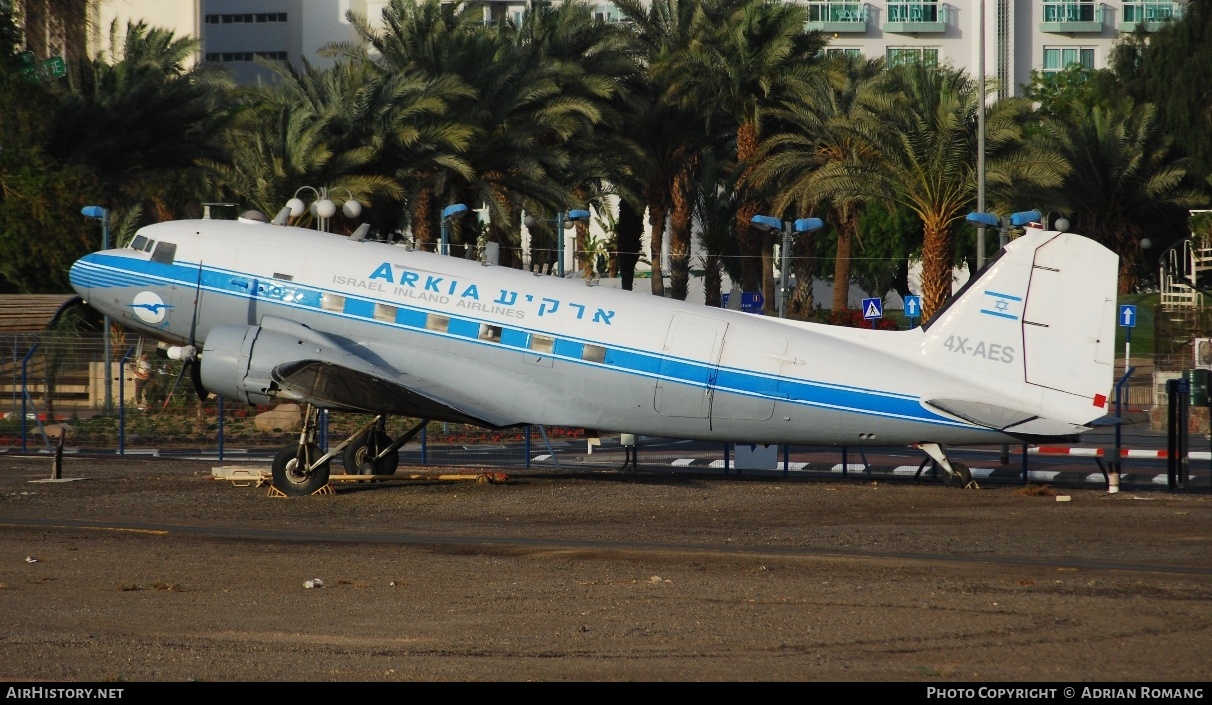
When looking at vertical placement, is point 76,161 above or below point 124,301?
above

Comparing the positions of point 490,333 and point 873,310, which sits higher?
point 490,333

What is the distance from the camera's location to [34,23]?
5816 centimetres

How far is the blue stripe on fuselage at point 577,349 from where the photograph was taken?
72.5 feet

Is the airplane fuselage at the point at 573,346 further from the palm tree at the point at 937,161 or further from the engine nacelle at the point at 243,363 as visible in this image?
the palm tree at the point at 937,161

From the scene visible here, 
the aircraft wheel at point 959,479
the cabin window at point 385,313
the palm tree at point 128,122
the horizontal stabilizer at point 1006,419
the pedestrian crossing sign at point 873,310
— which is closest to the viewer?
the horizontal stabilizer at point 1006,419

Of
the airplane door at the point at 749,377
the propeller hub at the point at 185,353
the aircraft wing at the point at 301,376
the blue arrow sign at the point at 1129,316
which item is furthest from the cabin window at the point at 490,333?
the blue arrow sign at the point at 1129,316

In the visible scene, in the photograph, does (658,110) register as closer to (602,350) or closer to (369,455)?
(369,455)

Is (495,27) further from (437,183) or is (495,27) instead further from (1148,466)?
(1148,466)

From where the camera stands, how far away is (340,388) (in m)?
21.5

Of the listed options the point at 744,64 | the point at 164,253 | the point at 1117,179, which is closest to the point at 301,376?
the point at 164,253

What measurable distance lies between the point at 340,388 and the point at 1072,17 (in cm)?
11247

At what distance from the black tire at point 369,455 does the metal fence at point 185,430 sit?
5.10m

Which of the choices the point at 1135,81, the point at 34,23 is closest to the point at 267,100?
the point at 34,23

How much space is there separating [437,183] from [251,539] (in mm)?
32109
